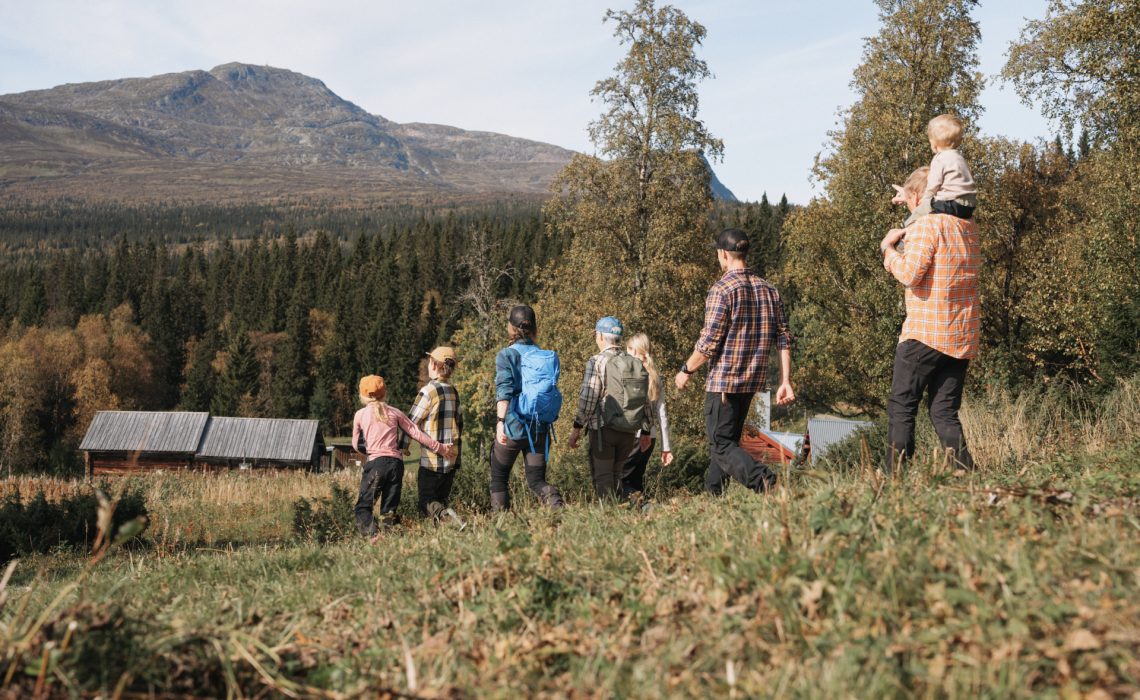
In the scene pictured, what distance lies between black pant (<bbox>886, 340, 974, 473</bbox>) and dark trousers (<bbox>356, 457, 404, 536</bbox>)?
4.21 m

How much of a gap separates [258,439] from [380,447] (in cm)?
4349

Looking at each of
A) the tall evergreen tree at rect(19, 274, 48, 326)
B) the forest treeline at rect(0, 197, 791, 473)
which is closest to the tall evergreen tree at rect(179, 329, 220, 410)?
the forest treeline at rect(0, 197, 791, 473)

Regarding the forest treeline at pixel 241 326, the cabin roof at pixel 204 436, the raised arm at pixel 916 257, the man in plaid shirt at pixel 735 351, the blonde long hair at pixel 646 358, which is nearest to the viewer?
the raised arm at pixel 916 257

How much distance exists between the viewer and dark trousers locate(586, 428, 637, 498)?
574 centimetres

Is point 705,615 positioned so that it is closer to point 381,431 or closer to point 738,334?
point 738,334

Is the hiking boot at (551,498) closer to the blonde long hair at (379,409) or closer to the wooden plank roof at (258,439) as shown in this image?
the blonde long hair at (379,409)

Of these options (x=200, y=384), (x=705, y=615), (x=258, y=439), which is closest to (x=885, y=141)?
(x=705, y=615)

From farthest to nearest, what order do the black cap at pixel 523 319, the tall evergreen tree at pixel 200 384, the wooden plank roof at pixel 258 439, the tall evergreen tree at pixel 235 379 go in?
1. the tall evergreen tree at pixel 200 384
2. the tall evergreen tree at pixel 235 379
3. the wooden plank roof at pixel 258 439
4. the black cap at pixel 523 319

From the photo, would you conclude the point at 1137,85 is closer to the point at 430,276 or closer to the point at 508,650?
the point at 508,650

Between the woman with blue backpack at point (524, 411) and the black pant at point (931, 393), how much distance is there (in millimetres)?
2615

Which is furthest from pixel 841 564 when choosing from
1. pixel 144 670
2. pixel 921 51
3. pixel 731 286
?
pixel 921 51

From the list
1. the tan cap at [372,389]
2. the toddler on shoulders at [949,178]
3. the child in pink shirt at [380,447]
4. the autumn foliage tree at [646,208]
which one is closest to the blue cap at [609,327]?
the child in pink shirt at [380,447]

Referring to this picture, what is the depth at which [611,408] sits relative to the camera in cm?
571

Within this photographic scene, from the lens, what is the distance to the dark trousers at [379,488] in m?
6.17
